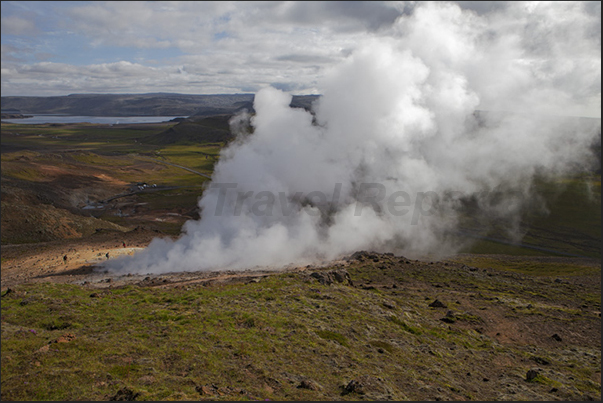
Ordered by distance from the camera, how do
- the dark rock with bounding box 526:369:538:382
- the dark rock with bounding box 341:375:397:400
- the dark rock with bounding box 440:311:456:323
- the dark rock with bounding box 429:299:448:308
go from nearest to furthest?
the dark rock with bounding box 341:375:397:400
the dark rock with bounding box 526:369:538:382
the dark rock with bounding box 440:311:456:323
the dark rock with bounding box 429:299:448:308

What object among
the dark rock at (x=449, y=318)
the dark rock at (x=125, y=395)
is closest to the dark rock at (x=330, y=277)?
the dark rock at (x=449, y=318)

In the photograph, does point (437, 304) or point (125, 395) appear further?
point (437, 304)

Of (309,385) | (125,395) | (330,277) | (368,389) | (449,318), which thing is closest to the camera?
(125,395)

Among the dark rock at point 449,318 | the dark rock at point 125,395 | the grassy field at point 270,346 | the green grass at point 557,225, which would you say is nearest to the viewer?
the dark rock at point 125,395

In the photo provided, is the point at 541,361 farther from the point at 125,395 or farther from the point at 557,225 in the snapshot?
the point at 557,225

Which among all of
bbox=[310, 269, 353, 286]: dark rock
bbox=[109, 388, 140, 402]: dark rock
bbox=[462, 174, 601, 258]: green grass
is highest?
bbox=[462, 174, 601, 258]: green grass

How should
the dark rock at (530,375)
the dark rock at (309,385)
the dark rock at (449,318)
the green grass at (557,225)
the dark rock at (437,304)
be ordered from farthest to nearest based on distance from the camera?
the green grass at (557,225) < the dark rock at (437,304) < the dark rock at (449,318) < the dark rock at (530,375) < the dark rock at (309,385)

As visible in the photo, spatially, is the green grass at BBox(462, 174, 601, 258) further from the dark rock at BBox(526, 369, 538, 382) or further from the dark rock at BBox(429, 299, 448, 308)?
the dark rock at BBox(526, 369, 538, 382)

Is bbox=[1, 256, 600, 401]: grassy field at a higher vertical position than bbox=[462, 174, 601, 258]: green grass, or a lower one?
lower

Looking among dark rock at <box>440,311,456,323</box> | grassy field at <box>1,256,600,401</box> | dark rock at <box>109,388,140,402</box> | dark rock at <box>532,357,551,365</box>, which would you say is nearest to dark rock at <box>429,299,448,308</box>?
grassy field at <box>1,256,600,401</box>

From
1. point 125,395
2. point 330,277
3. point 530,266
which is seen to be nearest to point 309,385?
point 125,395

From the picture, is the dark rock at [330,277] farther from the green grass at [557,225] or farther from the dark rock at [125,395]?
the green grass at [557,225]

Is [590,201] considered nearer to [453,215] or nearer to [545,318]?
[453,215]
